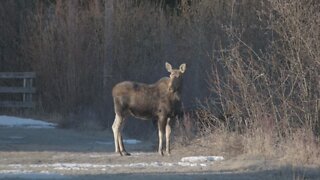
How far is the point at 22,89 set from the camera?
36.9 m

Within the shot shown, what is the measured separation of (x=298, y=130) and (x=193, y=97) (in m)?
10.5

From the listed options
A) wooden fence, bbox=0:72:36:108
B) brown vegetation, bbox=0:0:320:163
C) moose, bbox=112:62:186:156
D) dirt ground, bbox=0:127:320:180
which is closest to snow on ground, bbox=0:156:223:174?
dirt ground, bbox=0:127:320:180

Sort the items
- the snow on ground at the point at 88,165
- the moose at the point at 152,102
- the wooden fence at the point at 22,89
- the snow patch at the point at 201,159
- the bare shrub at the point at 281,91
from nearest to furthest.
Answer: the snow on ground at the point at 88,165, the snow patch at the point at 201,159, the bare shrub at the point at 281,91, the moose at the point at 152,102, the wooden fence at the point at 22,89

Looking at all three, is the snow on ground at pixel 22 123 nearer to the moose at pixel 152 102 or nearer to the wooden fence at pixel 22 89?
the wooden fence at pixel 22 89

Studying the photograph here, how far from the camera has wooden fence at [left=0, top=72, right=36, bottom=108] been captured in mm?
36531

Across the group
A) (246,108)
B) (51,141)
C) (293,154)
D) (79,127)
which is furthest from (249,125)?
(79,127)

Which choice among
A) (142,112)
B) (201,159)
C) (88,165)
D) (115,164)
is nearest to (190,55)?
(142,112)

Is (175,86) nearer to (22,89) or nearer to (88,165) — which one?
(88,165)

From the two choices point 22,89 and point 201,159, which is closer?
point 201,159

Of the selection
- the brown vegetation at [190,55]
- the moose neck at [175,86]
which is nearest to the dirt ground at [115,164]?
the moose neck at [175,86]

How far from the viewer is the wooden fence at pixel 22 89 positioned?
36.5m

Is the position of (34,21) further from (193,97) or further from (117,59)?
(193,97)

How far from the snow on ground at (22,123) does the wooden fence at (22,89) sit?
3.04 meters

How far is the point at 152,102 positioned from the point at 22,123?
1312 centimetres
